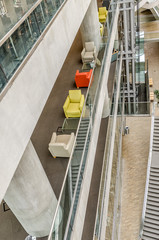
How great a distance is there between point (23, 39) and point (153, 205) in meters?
10.3

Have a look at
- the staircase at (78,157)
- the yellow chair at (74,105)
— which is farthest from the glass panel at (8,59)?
the yellow chair at (74,105)

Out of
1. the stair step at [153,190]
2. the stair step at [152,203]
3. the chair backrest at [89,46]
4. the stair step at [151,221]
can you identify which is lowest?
the stair step at [151,221]

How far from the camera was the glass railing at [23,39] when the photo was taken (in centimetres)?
366

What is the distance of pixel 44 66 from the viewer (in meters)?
4.72

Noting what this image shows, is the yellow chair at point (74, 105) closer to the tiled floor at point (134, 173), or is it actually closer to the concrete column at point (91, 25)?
the concrete column at point (91, 25)

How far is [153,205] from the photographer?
11570 millimetres

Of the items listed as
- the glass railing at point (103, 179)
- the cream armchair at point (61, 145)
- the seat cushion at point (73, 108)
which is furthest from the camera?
the seat cushion at point (73, 108)

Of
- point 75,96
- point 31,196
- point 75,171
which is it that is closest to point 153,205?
point 75,96

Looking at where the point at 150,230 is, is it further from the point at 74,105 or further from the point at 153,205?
the point at 74,105

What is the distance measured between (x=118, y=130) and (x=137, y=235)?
5.12m

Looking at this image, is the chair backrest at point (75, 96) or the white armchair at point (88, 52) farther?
the white armchair at point (88, 52)

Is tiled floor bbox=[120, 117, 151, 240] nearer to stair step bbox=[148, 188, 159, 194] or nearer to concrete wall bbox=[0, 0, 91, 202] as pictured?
stair step bbox=[148, 188, 159, 194]

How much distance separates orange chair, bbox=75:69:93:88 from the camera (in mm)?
8891

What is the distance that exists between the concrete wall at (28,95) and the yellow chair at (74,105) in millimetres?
2538
